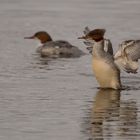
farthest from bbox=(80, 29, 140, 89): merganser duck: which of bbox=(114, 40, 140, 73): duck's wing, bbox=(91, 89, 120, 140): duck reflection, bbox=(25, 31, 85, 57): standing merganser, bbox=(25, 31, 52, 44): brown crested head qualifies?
bbox=(25, 31, 52, 44): brown crested head

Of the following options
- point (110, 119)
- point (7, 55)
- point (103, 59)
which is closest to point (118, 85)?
point (103, 59)

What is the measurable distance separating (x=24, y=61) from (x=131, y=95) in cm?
418

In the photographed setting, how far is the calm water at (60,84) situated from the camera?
10938 millimetres

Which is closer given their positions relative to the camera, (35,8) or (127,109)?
(127,109)

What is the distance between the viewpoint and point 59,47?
63.8 ft

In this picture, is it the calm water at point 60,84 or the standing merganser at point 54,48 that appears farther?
the standing merganser at point 54,48

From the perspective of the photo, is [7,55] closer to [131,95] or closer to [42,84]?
[42,84]

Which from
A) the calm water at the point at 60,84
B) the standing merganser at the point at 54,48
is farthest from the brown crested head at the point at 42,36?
the calm water at the point at 60,84

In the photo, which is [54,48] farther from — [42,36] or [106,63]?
[106,63]

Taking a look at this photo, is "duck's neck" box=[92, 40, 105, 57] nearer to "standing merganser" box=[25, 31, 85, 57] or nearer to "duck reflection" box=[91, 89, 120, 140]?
"duck reflection" box=[91, 89, 120, 140]

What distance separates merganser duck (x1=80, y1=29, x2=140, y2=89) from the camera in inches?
555

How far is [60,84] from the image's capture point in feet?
47.4

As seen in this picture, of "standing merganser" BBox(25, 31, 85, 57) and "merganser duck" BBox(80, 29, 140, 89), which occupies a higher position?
"merganser duck" BBox(80, 29, 140, 89)

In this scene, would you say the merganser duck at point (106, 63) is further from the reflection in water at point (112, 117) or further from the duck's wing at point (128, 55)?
the reflection in water at point (112, 117)
